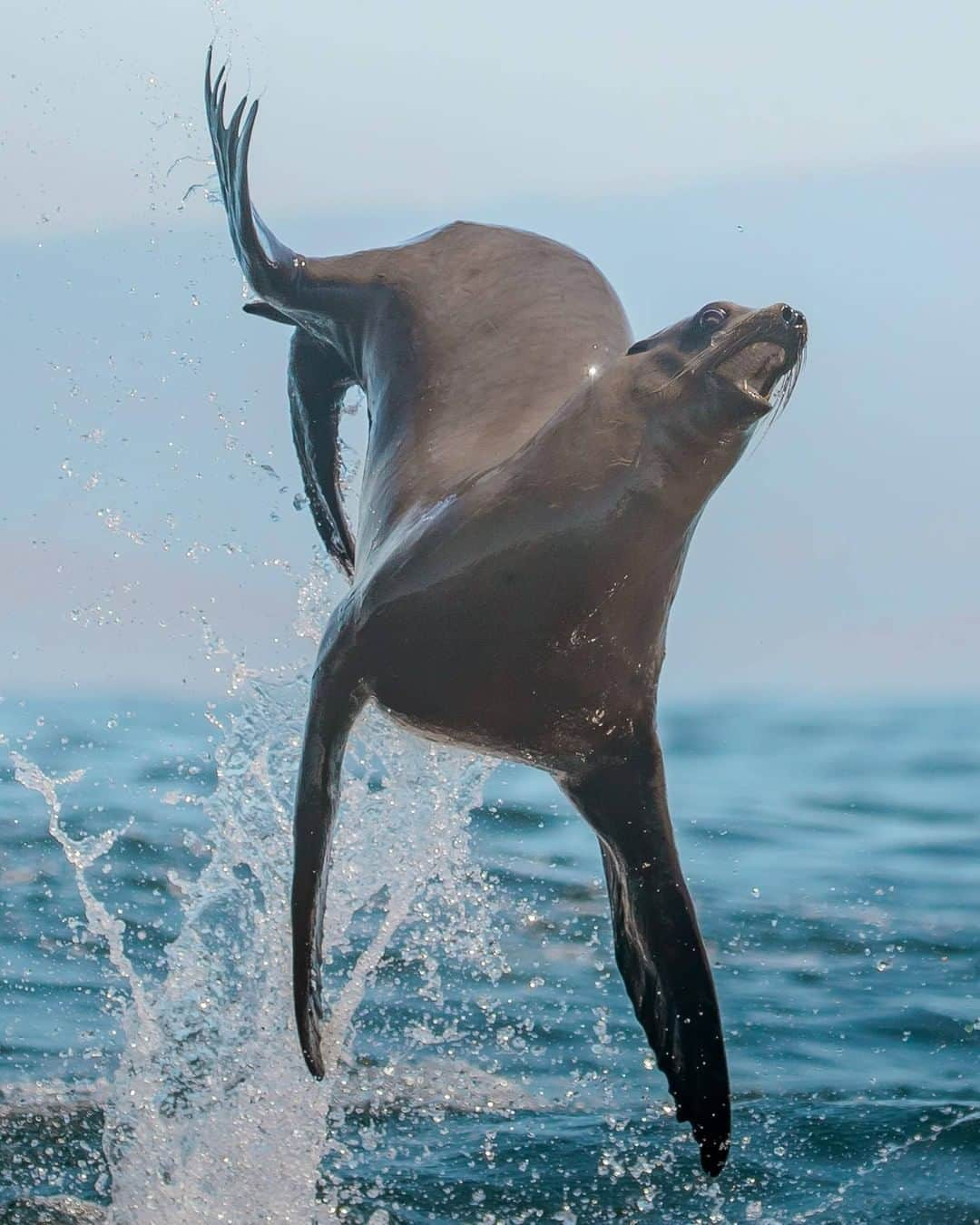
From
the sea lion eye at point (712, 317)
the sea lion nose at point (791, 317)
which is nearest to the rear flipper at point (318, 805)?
the sea lion eye at point (712, 317)

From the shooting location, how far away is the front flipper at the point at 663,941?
177 inches

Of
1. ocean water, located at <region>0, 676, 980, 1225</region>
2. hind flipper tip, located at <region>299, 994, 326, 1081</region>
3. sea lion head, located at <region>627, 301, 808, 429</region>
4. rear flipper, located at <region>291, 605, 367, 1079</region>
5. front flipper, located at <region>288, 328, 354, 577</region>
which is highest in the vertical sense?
sea lion head, located at <region>627, 301, 808, 429</region>

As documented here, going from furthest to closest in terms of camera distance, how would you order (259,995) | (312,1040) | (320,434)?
(259,995)
(320,434)
(312,1040)

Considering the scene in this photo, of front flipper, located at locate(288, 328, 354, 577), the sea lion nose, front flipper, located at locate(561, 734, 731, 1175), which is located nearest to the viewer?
the sea lion nose

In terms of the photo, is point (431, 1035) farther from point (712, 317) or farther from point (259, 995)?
point (712, 317)

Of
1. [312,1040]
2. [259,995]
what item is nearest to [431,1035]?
[259,995]

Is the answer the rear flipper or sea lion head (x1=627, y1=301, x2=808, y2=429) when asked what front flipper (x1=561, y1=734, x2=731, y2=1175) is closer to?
the rear flipper

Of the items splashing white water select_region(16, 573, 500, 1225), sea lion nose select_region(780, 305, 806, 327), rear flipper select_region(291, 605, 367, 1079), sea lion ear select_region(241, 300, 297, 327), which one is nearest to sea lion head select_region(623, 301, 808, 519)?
sea lion nose select_region(780, 305, 806, 327)

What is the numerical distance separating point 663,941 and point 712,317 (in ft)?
4.76

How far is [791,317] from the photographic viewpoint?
385 centimetres

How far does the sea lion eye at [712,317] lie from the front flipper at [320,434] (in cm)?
205

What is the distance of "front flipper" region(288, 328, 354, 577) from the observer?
593 centimetres

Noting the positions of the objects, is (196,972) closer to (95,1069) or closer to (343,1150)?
(95,1069)

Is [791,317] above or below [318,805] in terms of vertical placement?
above
